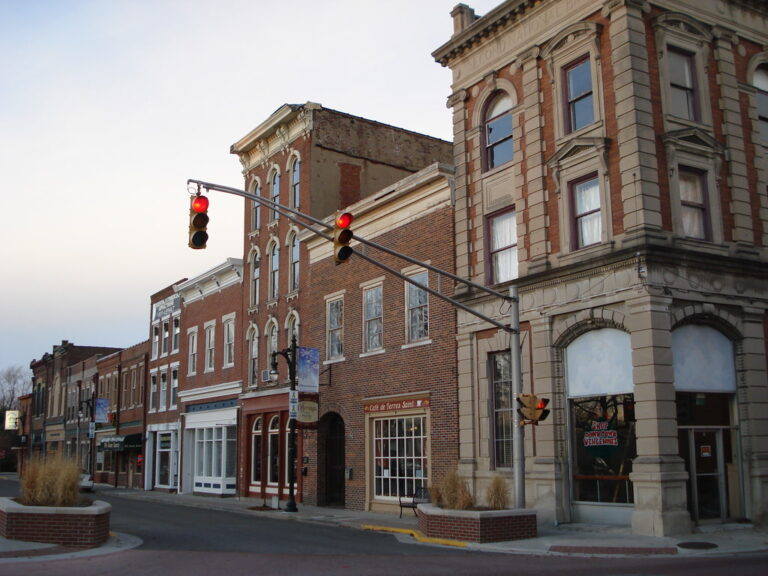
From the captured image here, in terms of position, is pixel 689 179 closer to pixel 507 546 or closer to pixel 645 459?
pixel 645 459

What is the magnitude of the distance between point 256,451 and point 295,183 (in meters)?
11.6

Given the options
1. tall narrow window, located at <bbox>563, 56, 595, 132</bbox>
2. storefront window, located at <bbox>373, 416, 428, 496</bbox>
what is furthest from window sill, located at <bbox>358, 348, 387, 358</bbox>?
tall narrow window, located at <bbox>563, 56, 595, 132</bbox>

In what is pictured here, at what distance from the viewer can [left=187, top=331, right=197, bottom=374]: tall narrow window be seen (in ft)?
143

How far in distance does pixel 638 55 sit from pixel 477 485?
38.9 ft

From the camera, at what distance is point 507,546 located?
1689 centimetres

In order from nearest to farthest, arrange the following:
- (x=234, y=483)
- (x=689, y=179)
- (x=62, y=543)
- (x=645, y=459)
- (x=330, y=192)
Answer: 1. (x=62, y=543)
2. (x=645, y=459)
3. (x=689, y=179)
4. (x=330, y=192)
5. (x=234, y=483)

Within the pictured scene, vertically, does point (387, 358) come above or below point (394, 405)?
above

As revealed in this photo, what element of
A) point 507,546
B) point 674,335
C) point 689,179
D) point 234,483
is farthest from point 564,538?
point 234,483

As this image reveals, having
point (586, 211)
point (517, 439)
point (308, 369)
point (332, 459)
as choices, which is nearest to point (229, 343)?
point (332, 459)

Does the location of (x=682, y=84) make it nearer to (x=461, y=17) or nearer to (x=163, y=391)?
(x=461, y=17)

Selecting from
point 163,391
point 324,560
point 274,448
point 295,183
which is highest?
point 295,183

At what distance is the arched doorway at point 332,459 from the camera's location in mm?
30766

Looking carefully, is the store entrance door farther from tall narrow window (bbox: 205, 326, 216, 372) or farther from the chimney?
tall narrow window (bbox: 205, 326, 216, 372)

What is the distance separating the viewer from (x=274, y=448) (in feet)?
113
